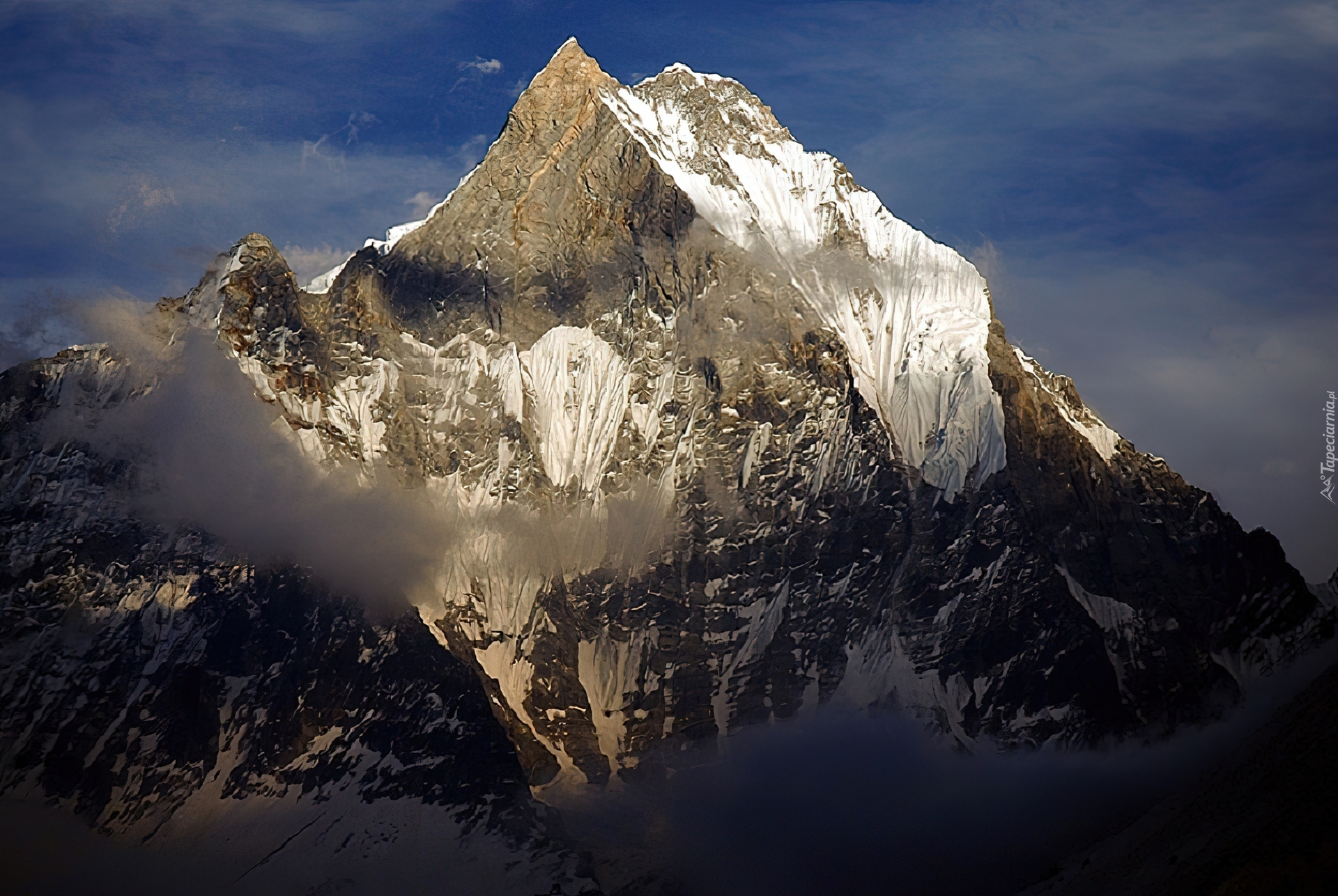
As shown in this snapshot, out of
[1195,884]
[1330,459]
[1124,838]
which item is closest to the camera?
[1195,884]

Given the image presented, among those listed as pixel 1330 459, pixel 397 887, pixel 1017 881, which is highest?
pixel 1330 459

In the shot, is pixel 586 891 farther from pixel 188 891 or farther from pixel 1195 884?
pixel 1195 884

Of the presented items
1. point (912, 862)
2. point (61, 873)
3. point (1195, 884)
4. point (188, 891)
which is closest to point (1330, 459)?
point (1195, 884)

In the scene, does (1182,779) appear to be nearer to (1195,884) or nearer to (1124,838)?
(1124,838)

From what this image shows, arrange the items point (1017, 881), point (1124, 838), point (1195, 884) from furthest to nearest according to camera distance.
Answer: point (1017, 881)
point (1124, 838)
point (1195, 884)

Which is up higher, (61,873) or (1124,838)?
(61,873)

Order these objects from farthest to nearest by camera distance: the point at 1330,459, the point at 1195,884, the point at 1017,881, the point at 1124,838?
the point at 1017,881
the point at 1124,838
the point at 1330,459
the point at 1195,884

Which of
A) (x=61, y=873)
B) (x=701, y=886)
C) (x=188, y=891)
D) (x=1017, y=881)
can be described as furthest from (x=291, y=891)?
(x=1017, y=881)

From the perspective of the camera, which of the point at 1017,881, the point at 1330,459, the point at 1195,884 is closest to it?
the point at 1195,884

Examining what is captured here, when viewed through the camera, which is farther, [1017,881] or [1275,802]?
[1017,881]
